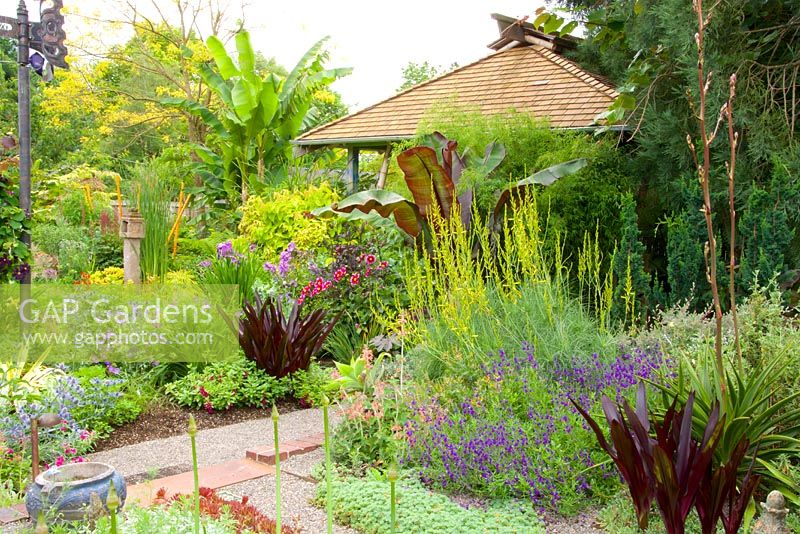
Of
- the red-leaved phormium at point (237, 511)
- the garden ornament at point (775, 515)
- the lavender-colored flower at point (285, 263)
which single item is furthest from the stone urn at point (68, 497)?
the lavender-colored flower at point (285, 263)

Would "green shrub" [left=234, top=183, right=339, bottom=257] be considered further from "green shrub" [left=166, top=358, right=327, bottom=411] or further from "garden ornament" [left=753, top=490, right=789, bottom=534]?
"garden ornament" [left=753, top=490, right=789, bottom=534]

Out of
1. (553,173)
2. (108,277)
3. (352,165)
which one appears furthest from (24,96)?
(352,165)

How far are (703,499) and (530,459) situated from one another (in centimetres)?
91

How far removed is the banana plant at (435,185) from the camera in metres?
7.98

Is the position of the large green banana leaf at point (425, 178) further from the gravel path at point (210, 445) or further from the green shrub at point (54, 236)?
the green shrub at point (54, 236)

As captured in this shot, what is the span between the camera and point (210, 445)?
519 cm

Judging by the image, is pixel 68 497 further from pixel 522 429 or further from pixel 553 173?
pixel 553 173

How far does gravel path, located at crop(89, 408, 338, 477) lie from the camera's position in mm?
4812

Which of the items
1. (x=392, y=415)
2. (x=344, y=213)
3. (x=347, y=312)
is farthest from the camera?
(x=344, y=213)

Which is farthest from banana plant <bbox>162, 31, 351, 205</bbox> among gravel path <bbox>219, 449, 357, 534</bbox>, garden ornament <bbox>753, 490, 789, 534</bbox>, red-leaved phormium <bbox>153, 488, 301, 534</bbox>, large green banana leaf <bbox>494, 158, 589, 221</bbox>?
garden ornament <bbox>753, 490, 789, 534</bbox>

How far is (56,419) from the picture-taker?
3.77 meters

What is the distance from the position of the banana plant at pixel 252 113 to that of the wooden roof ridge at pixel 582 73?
15.7 feet

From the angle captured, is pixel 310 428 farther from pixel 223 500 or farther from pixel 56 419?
pixel 56 419

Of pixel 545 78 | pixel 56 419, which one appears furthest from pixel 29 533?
pixel 545 78
